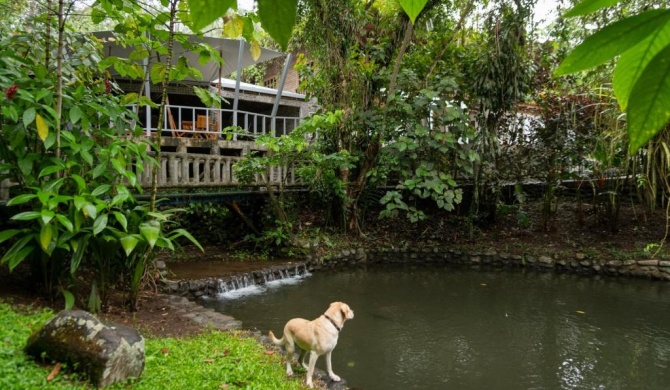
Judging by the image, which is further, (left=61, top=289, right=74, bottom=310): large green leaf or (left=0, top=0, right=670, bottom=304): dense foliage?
(left=0, top=0, right=670, bottom=304): dense foliage

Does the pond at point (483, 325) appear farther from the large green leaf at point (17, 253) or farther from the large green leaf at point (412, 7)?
the large green leaf at point (412, 7)

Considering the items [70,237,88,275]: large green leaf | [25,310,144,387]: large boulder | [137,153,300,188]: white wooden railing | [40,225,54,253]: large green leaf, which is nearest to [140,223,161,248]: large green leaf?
[70,237,88,275]: large green leaf

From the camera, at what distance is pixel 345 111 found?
779cm

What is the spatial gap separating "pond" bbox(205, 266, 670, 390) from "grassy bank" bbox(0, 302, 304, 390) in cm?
84

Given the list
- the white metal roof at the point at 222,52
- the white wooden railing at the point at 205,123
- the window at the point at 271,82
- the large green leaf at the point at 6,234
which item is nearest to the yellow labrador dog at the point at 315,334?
the large green leaf at the point at 6,234

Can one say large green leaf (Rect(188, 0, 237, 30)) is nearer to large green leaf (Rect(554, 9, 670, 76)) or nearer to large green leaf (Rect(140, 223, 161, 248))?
large green leaf (Rect(554, 9, 670, 76))

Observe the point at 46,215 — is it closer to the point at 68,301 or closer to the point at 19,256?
the point at 19,256

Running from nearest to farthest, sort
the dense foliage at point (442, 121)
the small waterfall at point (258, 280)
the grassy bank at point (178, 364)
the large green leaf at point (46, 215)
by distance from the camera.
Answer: the grassy bank at point (178, 364), the large green leaf at point (46, 215), the small waterfall at point (258, 280), the dense foliage at point (442, 121)

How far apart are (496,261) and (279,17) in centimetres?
827

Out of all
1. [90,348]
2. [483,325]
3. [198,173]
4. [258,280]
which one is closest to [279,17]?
[90,348]

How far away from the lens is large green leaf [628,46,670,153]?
31 centimetres

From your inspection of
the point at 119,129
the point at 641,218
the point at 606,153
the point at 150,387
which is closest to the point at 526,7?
the point at 606,153

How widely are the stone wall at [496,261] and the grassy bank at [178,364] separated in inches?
156

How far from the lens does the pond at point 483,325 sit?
388 centimetres
